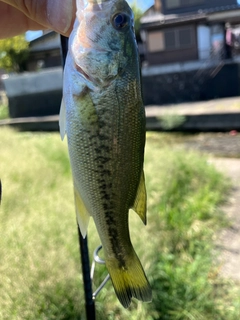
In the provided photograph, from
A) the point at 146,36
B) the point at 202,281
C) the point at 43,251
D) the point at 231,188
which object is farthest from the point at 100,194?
the point at 146,36

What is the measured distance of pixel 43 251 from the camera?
2.48 metres

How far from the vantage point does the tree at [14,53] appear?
19867 mm

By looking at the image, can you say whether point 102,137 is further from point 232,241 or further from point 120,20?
point 232,241

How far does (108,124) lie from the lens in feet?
3.70

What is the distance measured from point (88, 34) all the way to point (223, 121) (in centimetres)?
978

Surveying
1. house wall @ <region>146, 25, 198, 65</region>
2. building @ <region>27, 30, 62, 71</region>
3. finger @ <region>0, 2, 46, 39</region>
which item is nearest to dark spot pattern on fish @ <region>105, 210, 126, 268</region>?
finger @ <region>0, 2, 46, 39</region>

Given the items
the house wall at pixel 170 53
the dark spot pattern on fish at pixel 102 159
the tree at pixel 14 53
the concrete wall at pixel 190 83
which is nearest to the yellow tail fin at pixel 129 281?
the dark spot pattern on fish at pixel 102 159

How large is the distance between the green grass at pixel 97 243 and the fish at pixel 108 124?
1138mm

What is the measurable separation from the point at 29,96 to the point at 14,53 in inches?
233

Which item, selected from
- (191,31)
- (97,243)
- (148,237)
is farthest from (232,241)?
(191,31)

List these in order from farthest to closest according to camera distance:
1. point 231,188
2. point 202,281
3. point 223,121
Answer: point 223,121, point 231,188, point 202,281

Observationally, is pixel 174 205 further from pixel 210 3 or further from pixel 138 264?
pixel 210 3

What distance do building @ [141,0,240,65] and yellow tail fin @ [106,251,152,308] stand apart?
16.1 m

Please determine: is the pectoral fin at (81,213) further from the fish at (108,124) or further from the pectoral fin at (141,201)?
Result: the pectoral fin at (141,201)
